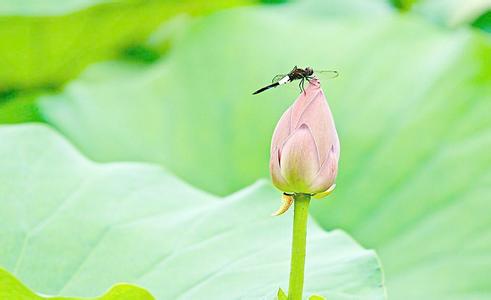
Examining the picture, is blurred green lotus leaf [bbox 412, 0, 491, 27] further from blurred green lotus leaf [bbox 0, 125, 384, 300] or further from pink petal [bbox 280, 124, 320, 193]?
pink petal [bbox 280, 124, 320, 193]

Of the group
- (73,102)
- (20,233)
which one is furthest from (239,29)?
(20,233)

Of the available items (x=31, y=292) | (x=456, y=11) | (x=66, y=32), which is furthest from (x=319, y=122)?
(x=456, y=11)

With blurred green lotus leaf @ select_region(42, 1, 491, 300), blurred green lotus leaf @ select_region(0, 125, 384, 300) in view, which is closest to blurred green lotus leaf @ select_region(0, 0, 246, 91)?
blurred green lotus leaf @ select_region(42, 1, 491, 300)

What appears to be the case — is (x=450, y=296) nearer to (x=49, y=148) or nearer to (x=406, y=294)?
(x=406, y=294)

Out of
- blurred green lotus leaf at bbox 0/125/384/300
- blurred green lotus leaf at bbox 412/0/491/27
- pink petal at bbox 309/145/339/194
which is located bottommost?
blurred green lotus leaf at bbox 0/125/384/300

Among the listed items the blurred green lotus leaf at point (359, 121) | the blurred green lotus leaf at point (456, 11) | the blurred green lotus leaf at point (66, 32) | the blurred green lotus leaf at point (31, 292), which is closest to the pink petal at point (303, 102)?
the blurred green lotus leaf at point (31, 292)

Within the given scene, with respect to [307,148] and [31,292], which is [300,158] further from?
[31,292]

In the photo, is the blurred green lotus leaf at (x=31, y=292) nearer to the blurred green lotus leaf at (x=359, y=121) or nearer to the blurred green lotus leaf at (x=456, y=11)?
the blurred green lotus leaf at (x=359, y=121)

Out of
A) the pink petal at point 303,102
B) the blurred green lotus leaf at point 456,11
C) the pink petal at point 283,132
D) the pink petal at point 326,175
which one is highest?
the blurred green lotus leaf at point 456,11
